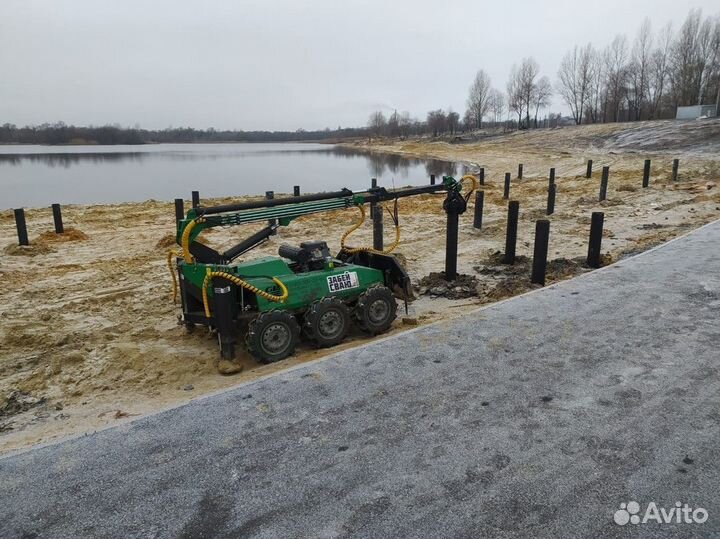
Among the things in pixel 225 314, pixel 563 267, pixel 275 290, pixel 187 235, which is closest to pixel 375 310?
pixel 275 290

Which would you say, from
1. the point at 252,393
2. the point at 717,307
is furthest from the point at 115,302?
the point at 717,307

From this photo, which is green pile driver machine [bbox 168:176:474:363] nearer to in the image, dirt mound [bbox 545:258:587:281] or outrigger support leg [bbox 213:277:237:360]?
outrigger support leg [bbox 213:277:237:360]

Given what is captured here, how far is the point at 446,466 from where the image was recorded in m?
3.35

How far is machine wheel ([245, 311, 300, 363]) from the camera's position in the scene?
17.5 feet

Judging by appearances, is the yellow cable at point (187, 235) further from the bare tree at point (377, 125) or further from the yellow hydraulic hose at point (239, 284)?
the bare tree at point (377, 125)

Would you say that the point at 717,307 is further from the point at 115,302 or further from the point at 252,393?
the point at 115,302

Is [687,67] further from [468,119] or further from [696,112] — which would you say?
[468,119]

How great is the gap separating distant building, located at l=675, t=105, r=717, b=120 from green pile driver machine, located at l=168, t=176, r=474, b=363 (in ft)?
150

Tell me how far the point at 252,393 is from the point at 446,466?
5.85 ft

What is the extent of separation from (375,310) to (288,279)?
1058 millimetres

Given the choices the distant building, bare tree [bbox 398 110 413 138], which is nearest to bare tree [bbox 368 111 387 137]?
bare tree [bbox 398 110 413 138]

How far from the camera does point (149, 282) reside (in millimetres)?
8875

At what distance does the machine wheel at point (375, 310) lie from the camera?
6.00 m
